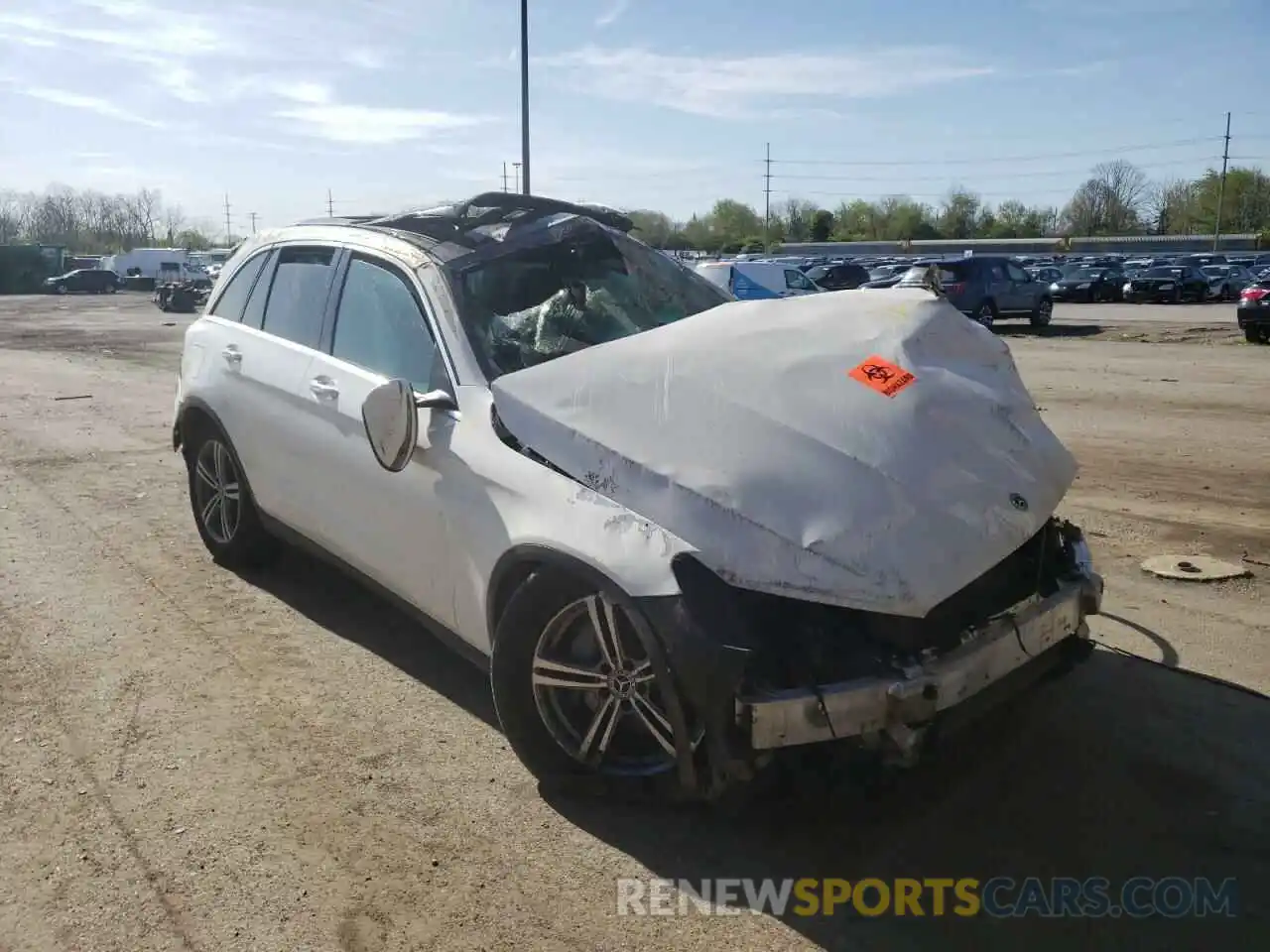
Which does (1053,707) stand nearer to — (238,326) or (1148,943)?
(1148,943)

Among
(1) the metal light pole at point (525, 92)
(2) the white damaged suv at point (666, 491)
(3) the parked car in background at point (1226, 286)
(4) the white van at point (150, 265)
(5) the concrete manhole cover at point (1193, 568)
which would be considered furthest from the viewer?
(4) the white van at point (150, 265)

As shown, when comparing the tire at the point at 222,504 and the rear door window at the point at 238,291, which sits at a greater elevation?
the rear door window at the point at 238,291

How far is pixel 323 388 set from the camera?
4.67m

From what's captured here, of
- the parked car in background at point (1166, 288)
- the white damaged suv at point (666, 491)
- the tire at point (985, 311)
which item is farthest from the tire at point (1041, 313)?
the white damaged suv at point (666, 491)

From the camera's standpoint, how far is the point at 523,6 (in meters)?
18.3

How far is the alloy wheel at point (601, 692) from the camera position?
10.7 ft

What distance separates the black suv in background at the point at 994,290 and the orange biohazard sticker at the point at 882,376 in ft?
71.6

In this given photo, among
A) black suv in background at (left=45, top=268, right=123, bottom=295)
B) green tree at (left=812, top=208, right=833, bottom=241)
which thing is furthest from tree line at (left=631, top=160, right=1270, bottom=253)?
black suv in background at (left=45, top=268, right=123, bottom=295)

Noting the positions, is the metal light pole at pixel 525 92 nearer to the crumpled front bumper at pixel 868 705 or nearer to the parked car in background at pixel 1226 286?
the crumpled front bumper at pixel 868 705

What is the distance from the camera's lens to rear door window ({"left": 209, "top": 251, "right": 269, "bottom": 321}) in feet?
18.8

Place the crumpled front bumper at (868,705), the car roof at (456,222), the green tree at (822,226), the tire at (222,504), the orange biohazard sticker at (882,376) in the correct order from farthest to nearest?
the green tree at (822,226), the tire at (222,504), the car roof at (456,222), the orange biohazard sticker at (882,376), the crumpled front bumper at (868,705)

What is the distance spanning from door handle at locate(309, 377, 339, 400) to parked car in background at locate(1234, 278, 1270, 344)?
19300 mm

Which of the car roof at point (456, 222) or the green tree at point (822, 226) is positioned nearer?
the car roof at point (456, 222)

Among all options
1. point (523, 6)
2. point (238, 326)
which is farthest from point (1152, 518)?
point (523, 6)
